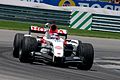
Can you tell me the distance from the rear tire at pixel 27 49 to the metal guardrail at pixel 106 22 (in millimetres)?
16331

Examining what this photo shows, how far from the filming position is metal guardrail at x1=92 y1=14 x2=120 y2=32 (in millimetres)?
31172

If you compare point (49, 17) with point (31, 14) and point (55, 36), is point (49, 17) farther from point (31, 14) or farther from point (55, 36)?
point (55, 36)

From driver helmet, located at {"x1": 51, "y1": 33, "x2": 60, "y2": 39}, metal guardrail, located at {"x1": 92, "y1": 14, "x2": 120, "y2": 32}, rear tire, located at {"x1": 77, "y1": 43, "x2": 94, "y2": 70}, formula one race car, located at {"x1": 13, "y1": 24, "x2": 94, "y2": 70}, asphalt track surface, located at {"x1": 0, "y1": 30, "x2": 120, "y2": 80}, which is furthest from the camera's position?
metal guardrail, located at {"x1": 92, "y1": 14, "x2": 120, "y2": 32}

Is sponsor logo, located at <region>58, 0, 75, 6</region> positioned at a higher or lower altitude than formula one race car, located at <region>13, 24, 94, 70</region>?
lower

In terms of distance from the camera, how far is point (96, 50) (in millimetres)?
22438

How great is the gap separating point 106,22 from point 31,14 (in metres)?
4.60

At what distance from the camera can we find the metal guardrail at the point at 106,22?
31172 millimetres

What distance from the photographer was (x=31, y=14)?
3009 cm

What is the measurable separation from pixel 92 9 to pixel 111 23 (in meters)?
2.44

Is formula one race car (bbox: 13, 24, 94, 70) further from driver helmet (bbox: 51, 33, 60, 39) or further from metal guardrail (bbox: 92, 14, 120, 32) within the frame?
metal guardrail (bbox: 92, 14, 120, 32)

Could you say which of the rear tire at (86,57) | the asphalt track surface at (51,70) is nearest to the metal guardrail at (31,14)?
the asphalt track surface at (51,70)

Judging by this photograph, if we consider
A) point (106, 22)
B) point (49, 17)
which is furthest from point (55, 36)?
point (106, 22)

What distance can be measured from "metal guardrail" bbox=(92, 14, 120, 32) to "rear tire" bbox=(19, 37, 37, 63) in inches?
643

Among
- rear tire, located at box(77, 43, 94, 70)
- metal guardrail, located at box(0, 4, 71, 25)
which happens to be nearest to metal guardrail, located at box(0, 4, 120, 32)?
metal guardrail, located at box(0, 4, 71, 25)
